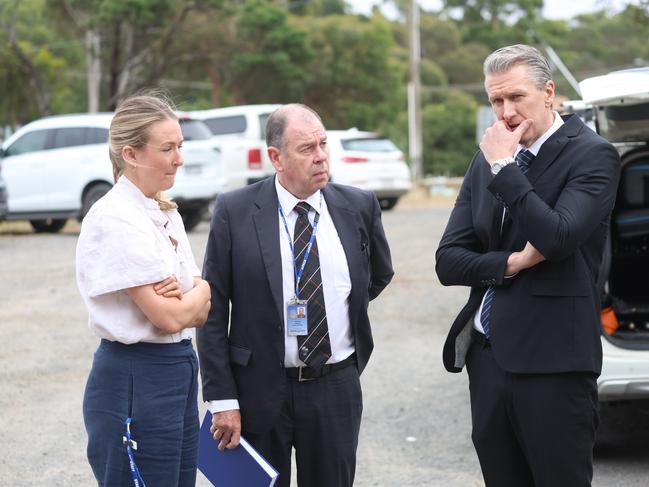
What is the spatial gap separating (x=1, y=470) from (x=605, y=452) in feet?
11.4

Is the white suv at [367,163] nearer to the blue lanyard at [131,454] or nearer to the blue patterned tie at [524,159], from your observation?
the blue patterned tie at [524,159]

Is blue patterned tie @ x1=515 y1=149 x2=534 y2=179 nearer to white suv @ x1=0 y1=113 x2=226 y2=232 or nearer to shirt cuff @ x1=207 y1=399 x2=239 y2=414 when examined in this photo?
shirt cuff @ x1=207 y1=399 x2=239 y2=414

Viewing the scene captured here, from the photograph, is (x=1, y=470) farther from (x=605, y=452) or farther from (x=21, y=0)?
(x=21, y=0)

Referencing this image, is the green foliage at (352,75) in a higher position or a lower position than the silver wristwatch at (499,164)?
lower

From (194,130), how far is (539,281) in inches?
610

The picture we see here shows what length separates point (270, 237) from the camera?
4094 millimetres

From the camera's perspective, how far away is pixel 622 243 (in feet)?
22.3

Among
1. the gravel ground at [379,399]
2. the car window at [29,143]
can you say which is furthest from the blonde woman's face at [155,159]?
the car window at [29,143]

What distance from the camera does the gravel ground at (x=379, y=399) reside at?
632 centimetres

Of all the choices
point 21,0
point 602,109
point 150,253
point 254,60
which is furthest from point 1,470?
point 254,60

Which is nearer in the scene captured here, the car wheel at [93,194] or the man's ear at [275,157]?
the man's ear at [275,157]

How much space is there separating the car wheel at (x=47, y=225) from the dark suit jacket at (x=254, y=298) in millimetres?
17098

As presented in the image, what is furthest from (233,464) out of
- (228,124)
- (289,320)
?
(228,124)

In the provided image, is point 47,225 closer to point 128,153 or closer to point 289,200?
point 289,200
